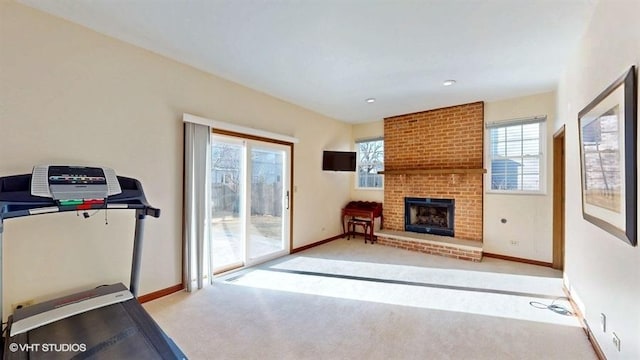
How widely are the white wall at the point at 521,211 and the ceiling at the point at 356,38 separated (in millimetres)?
407

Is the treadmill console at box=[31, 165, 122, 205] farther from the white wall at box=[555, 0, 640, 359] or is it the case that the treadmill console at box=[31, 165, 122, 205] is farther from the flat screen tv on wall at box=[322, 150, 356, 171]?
the flat screen tv on wall at box=[322, 150, 356, 171]

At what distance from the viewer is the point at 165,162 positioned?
3148 mm

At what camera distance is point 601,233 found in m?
2.12

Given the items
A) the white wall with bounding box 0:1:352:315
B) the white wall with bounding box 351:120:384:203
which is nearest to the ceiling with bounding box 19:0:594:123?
the white wall with bounding box 0:1:352:315

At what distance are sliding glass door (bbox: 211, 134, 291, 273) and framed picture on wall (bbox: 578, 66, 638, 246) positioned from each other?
12.3 ft

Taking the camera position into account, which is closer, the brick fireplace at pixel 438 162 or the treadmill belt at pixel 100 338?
the treadmill belt at pixel 100 338

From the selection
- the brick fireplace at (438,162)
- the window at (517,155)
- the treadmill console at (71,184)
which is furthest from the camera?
the brick fireplace at (438,162)

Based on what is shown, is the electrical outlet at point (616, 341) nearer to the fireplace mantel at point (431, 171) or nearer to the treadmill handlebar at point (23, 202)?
the fireplace mantel at point (431, 171)

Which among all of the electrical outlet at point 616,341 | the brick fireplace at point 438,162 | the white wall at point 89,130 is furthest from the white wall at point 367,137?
the electrical outlet at point 616,341

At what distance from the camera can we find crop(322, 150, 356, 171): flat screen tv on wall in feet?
18.7

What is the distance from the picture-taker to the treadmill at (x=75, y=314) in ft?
5.65

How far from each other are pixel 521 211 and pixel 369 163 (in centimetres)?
305

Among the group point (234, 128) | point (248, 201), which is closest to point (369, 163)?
point (248, 201)

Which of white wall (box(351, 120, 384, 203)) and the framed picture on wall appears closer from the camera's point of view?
the framed picture on wall
